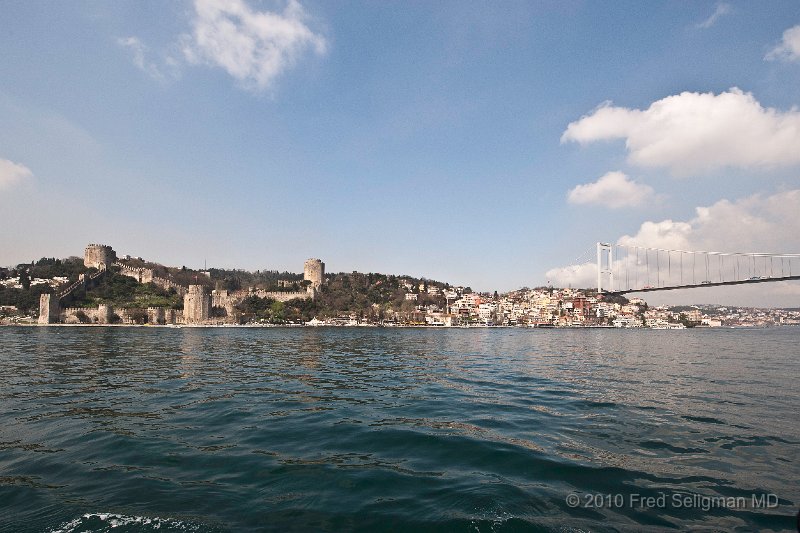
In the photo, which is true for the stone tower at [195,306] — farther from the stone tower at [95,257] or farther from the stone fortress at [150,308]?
the stone tower at [95,257]

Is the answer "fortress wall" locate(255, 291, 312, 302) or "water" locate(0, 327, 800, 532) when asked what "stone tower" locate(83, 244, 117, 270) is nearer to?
"fortress wall" locate(255, 291, 312, 302)

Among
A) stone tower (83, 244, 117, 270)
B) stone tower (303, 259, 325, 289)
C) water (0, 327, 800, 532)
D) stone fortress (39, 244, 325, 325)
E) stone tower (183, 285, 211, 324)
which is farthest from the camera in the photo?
stone tower (303, 259, 325, 289)

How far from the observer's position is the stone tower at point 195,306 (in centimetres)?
9644

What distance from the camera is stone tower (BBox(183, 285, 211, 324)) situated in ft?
316

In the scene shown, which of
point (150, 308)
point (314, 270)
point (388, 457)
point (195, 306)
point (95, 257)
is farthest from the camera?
point (314, 270)

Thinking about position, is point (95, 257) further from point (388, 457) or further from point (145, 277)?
point (388, 457)

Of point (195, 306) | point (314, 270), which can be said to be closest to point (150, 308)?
point (195, 306)

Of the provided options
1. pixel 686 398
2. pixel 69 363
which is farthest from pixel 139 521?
pixel 69 363

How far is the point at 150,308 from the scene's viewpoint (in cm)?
9531

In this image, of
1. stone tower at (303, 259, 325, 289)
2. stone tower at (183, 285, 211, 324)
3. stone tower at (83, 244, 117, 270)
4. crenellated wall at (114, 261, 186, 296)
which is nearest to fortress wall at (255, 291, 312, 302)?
stone tower at (303, 259, 325, 289)

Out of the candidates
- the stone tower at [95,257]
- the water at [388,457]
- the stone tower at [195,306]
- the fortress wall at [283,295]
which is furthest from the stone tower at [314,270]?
the water at [388,457]

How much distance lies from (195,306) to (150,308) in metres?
9.67

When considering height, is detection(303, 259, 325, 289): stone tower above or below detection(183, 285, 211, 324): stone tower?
above

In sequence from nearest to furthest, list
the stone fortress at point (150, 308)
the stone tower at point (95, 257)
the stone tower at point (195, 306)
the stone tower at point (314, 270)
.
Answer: the stone fortress at point (150, 308), the stone tower at point (195, 306), the stone tower at point (95, 257), the stone tower at point (314, 270)
